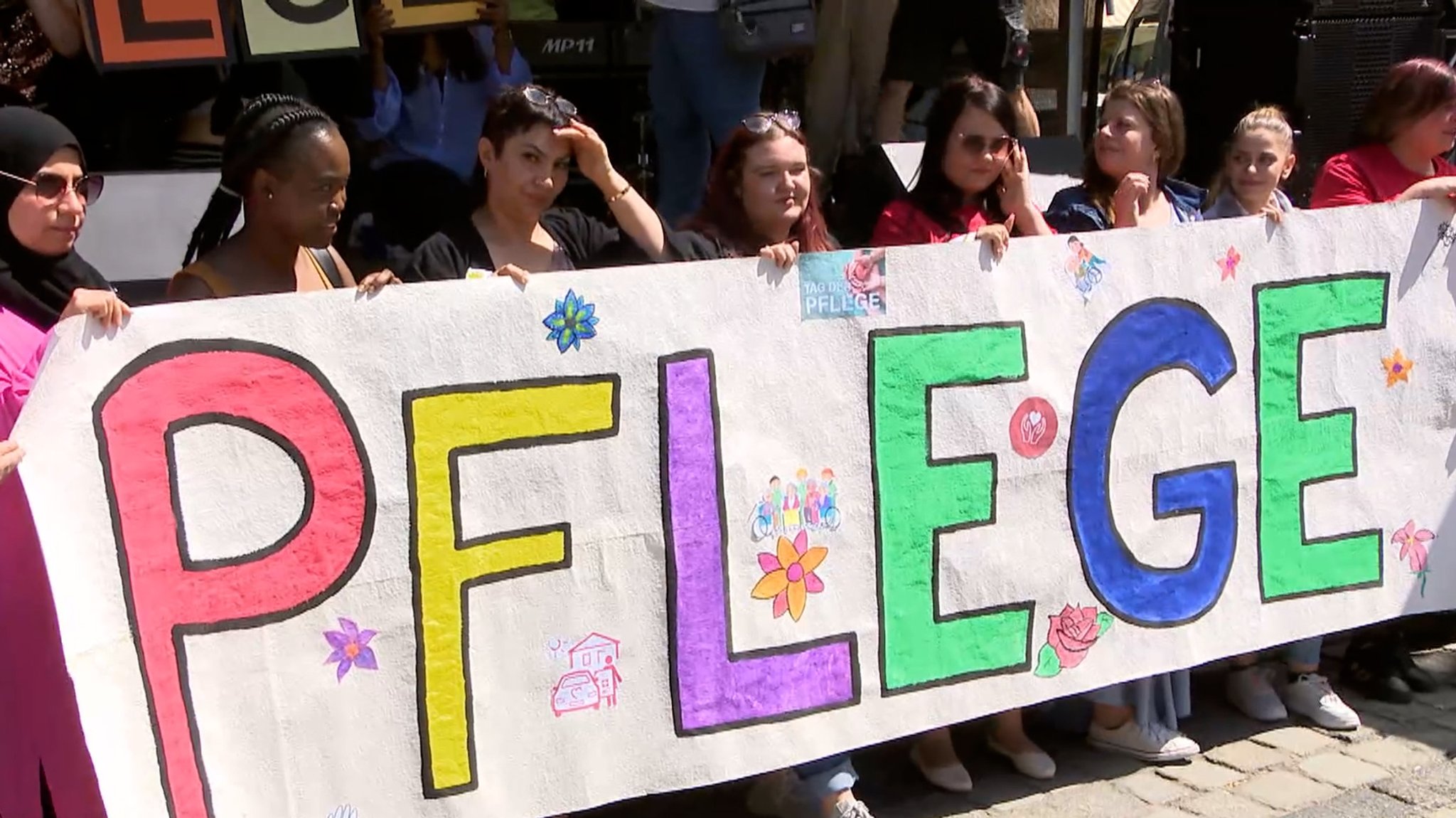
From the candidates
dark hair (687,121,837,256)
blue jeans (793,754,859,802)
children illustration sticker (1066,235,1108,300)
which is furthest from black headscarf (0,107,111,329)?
children illustration sticker (1066,235,1108,300)

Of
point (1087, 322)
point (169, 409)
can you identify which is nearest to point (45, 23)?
point (169, 409)

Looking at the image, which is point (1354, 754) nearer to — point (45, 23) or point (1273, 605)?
point (1273, 605)

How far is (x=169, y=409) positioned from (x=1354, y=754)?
3012 mm

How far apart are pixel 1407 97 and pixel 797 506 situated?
7.38ft

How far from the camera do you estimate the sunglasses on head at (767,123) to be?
341 cm

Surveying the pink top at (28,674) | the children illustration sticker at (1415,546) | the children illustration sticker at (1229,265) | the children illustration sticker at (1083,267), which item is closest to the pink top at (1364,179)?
the children illustration sticker at (1229,265)

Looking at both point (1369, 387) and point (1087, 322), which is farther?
point (1369, 387)

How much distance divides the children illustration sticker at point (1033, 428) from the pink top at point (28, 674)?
6.60ft

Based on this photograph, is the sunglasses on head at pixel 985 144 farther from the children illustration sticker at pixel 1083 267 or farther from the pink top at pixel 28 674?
the pink top at pixel 28 674

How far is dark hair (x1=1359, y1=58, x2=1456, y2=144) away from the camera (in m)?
4.19

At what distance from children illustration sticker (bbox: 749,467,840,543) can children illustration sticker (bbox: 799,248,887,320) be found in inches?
13.5

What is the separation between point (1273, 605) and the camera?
152 inches

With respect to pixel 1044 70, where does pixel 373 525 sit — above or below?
below

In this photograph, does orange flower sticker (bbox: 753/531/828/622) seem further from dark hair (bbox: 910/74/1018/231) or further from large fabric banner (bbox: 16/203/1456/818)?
dark hair (bbox: 910/74/1018/231)
